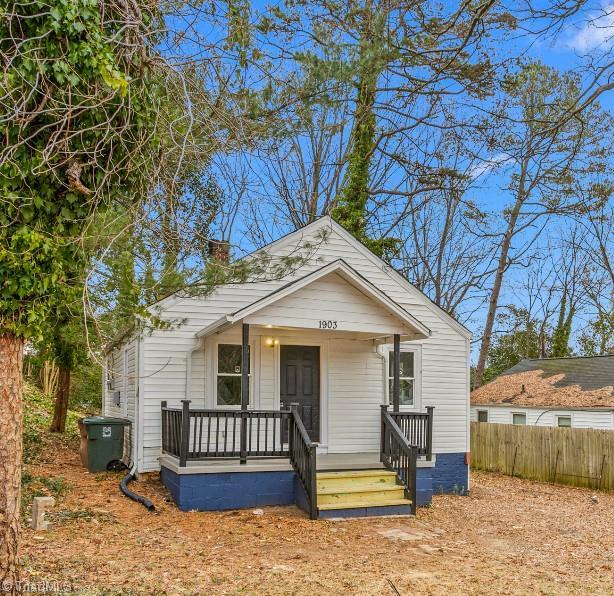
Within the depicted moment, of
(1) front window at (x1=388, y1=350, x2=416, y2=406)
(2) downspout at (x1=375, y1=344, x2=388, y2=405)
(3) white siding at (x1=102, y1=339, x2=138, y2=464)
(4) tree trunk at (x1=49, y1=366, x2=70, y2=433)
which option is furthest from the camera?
(4) tree trunk at (x1=49, y1=366, x2=70, y2=433)

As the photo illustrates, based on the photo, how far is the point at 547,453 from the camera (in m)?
16.0

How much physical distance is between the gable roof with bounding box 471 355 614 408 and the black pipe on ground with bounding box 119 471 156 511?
14334mm

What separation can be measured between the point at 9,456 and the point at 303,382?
725 cm

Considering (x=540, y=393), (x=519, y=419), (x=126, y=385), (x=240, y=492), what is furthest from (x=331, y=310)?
(x=540, y=393)

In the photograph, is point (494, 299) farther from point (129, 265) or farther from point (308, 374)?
point (129, 265)

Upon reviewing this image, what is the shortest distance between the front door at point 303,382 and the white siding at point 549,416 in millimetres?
10858

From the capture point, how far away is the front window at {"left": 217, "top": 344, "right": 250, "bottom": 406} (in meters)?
11.4

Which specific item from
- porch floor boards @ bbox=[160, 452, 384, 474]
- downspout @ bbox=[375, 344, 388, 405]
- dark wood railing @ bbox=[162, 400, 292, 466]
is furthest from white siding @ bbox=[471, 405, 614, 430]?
dark wood railing @ bbox=[162, 400, 292, 466]

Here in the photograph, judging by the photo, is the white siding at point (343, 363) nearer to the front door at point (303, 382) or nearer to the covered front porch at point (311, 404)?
the covered front porch at point (311, 404)

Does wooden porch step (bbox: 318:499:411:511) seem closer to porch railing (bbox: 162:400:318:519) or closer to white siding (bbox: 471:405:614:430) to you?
porch railing (bbox: 162:400:318:519)

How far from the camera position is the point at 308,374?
12.0 metres

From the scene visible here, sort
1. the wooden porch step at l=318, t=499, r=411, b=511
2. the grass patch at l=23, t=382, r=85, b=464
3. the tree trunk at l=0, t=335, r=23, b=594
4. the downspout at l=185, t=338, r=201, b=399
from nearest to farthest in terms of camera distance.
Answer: the tree trunk at l=0, t=335, r=23, b=594
the wooden porch step at l=318, t=499, r=411, b=511
the downspout at l=185, t=338, r=201, b=399
the grass patch at l=23, t=382, r=85, b=464

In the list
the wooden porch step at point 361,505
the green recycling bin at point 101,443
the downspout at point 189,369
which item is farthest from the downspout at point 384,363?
the green recycling bin at point 101,443

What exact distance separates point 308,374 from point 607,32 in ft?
26.3
